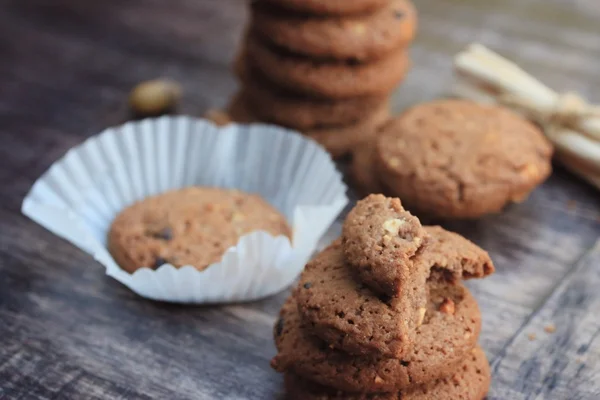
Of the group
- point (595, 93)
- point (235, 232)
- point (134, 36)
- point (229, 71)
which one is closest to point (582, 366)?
point (235, 232)

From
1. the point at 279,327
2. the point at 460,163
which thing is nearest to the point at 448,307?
the point at 279,327

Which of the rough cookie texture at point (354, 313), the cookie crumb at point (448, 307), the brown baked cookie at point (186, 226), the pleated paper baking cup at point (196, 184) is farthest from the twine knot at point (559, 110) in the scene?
the rough cookie texture at point (354, 313)

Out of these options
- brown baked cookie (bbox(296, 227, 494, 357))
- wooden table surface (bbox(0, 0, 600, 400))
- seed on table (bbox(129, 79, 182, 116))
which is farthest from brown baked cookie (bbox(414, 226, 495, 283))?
seed on table (bbox(129, 79, 182, 116))

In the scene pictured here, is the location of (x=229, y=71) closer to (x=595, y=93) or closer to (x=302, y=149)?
(x=302, y=149)

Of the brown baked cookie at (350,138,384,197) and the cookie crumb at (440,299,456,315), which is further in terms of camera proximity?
the brown baked cookie at (350,138,384,197)

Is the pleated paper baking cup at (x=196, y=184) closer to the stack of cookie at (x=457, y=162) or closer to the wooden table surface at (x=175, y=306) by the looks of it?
the wooden table surface at (x=175, y=306)

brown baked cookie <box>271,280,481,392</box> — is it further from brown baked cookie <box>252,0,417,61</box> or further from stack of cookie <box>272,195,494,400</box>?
Answer: brown baked cookie <box>252,0,417,61</box>

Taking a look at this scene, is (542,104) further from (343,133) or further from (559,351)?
(559,351)
